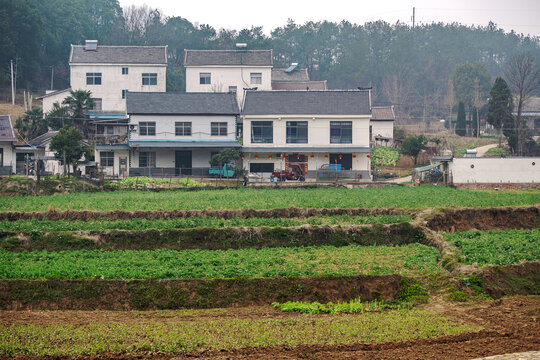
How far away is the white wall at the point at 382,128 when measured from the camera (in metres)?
59.3

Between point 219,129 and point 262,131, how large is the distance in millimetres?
3548

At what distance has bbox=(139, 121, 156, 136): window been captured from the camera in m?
50.3

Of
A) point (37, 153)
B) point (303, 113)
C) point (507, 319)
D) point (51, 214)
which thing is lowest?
point (507, 319)

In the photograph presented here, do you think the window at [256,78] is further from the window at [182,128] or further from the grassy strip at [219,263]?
the grassy strip at [219,263]

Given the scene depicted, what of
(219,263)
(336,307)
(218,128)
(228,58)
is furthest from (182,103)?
(336,307)

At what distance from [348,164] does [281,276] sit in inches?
1223

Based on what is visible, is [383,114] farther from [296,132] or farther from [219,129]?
[219,129]

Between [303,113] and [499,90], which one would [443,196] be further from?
[499,90]

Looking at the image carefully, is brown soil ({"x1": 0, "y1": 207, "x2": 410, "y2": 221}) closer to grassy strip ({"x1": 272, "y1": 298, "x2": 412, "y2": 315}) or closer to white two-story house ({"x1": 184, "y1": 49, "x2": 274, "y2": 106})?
grassy strip ({"x1": 272, "y1": 298, "x2": 412, "y2": 315})

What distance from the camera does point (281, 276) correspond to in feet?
66.1

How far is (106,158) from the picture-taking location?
4966 centimetres

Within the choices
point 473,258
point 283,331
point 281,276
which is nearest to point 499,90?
point 473,258

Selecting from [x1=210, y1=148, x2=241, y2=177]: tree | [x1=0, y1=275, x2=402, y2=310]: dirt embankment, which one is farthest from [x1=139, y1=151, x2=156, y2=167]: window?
[x1=0, y1=275, x2=402, y2=310]: dirt embankment

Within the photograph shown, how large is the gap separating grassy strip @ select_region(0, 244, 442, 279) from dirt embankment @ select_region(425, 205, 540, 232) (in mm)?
4954
